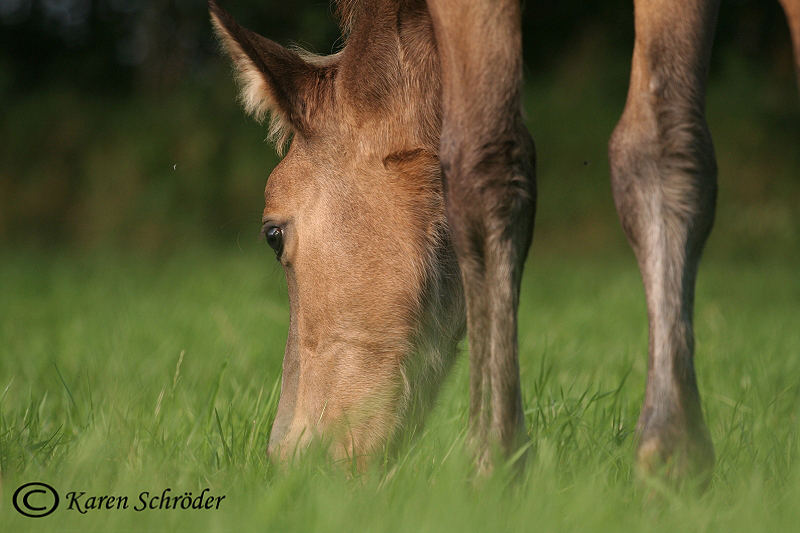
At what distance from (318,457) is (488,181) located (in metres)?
0.79

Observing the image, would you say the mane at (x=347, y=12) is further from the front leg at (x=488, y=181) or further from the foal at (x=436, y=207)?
the front leg at (x=488, y=181)

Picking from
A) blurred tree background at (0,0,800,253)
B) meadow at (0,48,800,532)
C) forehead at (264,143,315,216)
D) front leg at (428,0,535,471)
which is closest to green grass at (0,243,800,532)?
meadow at (0,48,800,532)

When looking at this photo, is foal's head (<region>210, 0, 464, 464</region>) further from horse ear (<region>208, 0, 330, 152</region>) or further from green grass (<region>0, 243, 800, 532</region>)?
green grass (<region>0, 243, 800, 532</region>)

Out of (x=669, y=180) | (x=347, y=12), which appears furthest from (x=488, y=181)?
(x=347, y=12)

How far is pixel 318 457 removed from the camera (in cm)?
234

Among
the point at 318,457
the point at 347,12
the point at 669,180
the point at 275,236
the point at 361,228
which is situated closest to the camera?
the point at 669,180

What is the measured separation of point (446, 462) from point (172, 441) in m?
0.80

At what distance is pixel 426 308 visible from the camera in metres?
2.73

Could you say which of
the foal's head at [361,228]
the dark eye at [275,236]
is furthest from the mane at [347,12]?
the dark eye at [275,236]

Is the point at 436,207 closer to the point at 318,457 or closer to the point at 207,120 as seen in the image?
the point at 318,457

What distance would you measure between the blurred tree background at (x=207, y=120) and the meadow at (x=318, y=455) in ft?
3.09

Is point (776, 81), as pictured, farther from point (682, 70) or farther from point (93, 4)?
point (682, 70)

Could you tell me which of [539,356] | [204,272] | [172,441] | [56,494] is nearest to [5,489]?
[56,494]

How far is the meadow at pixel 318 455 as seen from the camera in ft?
6.27
